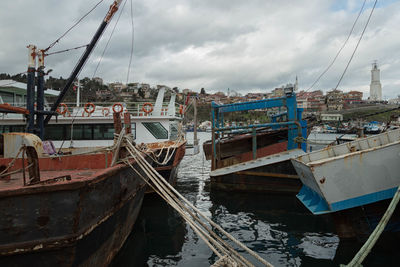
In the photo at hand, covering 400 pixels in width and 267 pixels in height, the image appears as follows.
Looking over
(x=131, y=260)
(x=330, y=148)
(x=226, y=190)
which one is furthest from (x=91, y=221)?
(x=226, y=190)

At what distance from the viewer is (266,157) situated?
10750 mm

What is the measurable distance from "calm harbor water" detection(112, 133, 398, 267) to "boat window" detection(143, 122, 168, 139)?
347cm

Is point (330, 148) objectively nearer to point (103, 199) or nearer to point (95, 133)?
point (103, 199)

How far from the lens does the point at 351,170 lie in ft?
18.1

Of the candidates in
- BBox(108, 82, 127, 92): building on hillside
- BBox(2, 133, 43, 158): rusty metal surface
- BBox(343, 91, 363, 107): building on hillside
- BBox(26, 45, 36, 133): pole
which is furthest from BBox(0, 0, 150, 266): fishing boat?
BBox(108, 82, 127, 92): building on hillside

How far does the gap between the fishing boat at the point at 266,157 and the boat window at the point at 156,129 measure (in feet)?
9.05

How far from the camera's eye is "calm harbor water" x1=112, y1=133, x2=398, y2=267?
5.85 m

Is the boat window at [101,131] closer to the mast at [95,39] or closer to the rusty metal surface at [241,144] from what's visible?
the mast at [95,39]

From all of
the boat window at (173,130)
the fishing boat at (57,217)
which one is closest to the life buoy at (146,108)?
the boat window at (173,130)

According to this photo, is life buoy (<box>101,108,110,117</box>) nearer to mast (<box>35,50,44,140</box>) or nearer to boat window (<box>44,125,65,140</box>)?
boat window (<box>44,125,65,140</box>)

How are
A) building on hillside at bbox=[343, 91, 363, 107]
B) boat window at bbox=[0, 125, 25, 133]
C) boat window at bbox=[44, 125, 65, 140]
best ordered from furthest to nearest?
building on hillside at bbox=[343, 91, 363, 107]
boat window at bbox=[0, 125, 25, 133]
boat window at bbox=[44, 125, 65, 140]

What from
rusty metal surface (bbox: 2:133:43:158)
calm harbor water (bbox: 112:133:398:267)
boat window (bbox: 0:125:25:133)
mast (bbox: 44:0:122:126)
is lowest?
calm harbor water (bbox: 112:133:398:267)

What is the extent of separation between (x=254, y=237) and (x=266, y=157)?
13.8 feet

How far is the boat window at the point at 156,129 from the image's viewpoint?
1346cm
